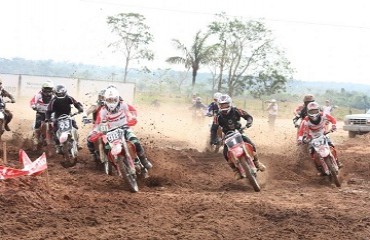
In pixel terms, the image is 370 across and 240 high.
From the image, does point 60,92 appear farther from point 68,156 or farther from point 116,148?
point 116,148

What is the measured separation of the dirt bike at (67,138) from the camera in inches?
496

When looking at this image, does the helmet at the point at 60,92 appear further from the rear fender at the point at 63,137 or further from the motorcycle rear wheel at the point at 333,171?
the motorcycle rear wheel at the point at 333,171

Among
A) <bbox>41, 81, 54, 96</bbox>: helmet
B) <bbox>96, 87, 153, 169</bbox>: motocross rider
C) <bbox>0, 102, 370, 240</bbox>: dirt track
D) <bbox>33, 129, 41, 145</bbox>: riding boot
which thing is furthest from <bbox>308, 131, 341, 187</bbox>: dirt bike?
<bbox>33, 129, 41, 145</bbox>: riding boot

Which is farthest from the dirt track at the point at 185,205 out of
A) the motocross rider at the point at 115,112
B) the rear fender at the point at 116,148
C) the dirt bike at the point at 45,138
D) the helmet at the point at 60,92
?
the helmet at the point at 60,92

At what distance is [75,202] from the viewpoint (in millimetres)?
8641

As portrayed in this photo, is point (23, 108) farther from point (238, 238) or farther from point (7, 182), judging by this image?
point (238, 238)

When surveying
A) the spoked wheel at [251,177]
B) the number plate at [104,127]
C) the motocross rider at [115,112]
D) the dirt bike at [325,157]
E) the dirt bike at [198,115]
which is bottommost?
the dirt bike at [198,115]

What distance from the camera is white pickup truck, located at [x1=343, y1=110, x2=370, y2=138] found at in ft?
88.0

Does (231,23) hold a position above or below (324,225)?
above

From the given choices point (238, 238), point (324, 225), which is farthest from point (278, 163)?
point (238, 238)

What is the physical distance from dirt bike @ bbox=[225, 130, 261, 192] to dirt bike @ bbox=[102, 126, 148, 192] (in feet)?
6.52

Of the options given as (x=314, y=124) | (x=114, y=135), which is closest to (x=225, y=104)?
(x=314, y=124)

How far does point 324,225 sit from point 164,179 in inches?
181

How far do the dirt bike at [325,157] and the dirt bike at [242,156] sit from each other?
162 centimetres
